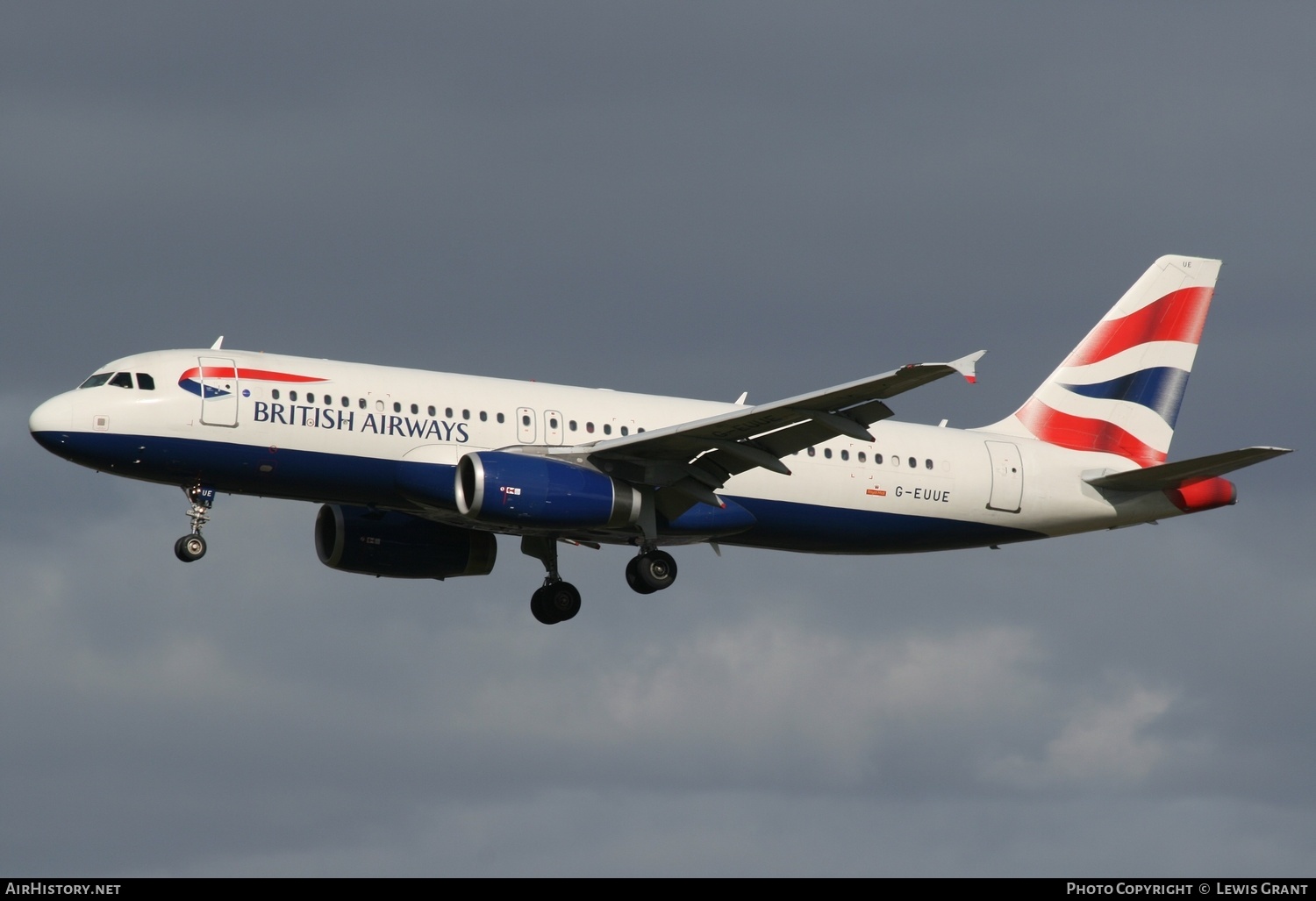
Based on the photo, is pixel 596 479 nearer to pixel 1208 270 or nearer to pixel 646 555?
pixel 646 555

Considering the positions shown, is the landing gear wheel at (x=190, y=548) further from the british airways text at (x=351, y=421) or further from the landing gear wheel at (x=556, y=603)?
the landing gear wheel at (x=556, y=603)

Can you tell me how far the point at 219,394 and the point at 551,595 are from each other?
1079 centimetres

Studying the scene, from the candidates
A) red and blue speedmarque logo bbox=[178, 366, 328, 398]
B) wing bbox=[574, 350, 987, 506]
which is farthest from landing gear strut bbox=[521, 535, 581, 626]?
red and blue speedmarque logo bbox=[178, 366, 328, 398]

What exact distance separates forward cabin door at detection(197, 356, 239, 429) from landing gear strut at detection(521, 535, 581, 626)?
9.66 metres

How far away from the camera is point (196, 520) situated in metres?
44.3

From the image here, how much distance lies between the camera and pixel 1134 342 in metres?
54.2

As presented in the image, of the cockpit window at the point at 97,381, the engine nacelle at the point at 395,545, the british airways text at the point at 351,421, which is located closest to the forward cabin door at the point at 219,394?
the british airways text at the point at 351,421

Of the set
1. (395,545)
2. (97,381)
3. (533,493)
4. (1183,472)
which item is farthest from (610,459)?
(1183,472)

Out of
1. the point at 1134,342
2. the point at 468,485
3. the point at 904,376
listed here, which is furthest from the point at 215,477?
the point at 1134,342

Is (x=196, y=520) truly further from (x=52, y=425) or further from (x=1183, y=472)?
(x=1183, y=472)

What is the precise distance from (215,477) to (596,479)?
8.35m

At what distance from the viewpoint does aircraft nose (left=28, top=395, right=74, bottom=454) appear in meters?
43.2

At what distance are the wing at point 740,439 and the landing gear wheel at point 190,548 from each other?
8.91 m

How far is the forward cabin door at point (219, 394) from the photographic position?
43.5 metres
